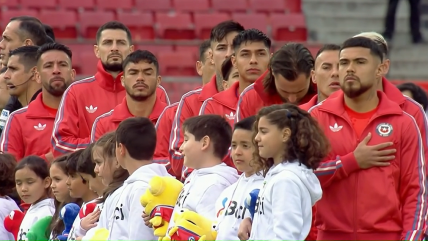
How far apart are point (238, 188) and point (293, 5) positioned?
12.0 m

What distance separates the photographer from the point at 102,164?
683 centimetres

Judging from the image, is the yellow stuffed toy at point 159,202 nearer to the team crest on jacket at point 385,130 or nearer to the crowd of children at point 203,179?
the crowd of children at point 203,179

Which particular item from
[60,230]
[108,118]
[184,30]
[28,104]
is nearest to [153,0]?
[184,30]

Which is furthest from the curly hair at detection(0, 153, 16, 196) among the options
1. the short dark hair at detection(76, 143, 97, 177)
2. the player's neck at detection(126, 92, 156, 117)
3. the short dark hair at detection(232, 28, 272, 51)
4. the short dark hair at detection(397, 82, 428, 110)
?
the short dark hair at detection(397, 82, 428, 110)

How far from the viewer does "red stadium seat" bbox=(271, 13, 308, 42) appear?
16.5m

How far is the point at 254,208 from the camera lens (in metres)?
5.81

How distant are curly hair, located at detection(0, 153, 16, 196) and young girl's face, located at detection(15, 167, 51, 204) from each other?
0.40m

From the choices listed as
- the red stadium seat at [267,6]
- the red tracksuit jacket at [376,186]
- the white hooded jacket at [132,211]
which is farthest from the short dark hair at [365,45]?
the red stadium seat at [267,6]

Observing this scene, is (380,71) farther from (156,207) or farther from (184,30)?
(184,30)

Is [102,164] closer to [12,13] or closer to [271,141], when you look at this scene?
[271,141]

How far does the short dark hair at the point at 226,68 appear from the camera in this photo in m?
8.23

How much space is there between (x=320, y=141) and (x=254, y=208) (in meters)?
0.51

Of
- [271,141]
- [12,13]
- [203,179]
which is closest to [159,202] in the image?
[203,179]

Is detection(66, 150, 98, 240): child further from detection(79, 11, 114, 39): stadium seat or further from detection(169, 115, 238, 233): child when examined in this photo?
detection(79, 11, 114, 39): stadium seat
